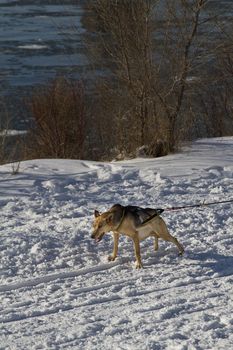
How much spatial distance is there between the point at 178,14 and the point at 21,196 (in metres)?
5.46

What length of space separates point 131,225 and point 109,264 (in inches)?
20.5

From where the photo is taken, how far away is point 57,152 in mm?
15008

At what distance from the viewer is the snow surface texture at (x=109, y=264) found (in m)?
6.33

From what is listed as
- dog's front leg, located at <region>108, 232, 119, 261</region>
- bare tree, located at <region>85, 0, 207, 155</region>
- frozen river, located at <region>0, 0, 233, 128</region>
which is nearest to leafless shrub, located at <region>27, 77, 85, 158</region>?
bare tree, located at <region>85, 0, 207, 155</region>

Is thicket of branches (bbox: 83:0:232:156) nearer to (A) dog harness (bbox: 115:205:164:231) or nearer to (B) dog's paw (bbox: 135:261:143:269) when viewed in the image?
(A) dog harness (bbox: 115:205:164:231)

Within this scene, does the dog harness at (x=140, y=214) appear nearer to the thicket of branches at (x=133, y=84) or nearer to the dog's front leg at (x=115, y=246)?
the dog's front leg at (x=115, y=246)

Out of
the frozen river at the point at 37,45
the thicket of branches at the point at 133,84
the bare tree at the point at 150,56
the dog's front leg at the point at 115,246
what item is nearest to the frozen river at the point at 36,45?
the frozen river at the point at 37,45

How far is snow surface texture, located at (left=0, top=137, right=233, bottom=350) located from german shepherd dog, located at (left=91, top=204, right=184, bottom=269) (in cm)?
26

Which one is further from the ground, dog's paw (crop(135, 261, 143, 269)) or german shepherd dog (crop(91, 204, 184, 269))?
german shepherd dog (crop(91, 204, 184, 269))

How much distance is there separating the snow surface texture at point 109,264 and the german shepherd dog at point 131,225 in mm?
258

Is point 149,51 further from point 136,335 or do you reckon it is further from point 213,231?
point 136,335

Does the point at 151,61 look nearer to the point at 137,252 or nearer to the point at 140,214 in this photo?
the point at 140,214

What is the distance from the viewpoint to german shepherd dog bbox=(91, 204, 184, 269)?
25.3ft

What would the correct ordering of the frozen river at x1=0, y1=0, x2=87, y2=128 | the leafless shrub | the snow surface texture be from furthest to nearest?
the frozen river at x1=0, y1=0, x2=87, y2=128
the leafless shrub
the snow surface texture
